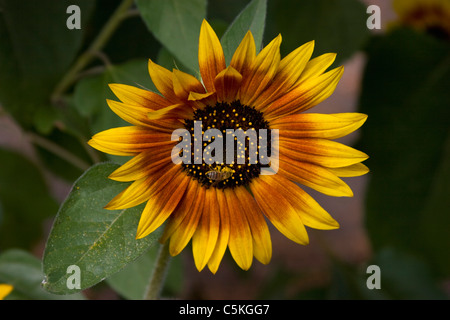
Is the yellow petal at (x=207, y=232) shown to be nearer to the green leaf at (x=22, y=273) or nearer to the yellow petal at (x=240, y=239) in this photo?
the yellow petal at (x=240, y=239)

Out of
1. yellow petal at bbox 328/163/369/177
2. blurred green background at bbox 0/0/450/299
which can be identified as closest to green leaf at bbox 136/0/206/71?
blurred green background at bbox 0/0/450/299

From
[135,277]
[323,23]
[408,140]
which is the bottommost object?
[135,277]

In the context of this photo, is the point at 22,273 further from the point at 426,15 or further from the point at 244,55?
the point at 426,15

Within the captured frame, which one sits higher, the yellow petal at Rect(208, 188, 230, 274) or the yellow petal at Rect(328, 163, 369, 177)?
the yellow petal at Rect(328, 163, 369, 177)

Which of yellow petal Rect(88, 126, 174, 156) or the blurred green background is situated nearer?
yellow petal Rect(88, 126, 174, 156)

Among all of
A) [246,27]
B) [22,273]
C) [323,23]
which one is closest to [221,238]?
[246,27]

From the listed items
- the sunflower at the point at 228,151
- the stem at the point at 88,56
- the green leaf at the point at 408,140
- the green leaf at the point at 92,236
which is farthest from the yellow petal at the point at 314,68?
the green leaf at the point at 408,140

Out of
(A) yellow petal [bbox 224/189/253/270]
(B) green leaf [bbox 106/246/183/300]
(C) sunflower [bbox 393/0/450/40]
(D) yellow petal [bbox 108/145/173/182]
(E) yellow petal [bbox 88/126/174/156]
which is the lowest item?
(B) green leaf [bbox 106/246/183/300]

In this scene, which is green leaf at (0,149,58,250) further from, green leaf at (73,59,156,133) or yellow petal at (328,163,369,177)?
yellow petal at (328,163,369,177)
